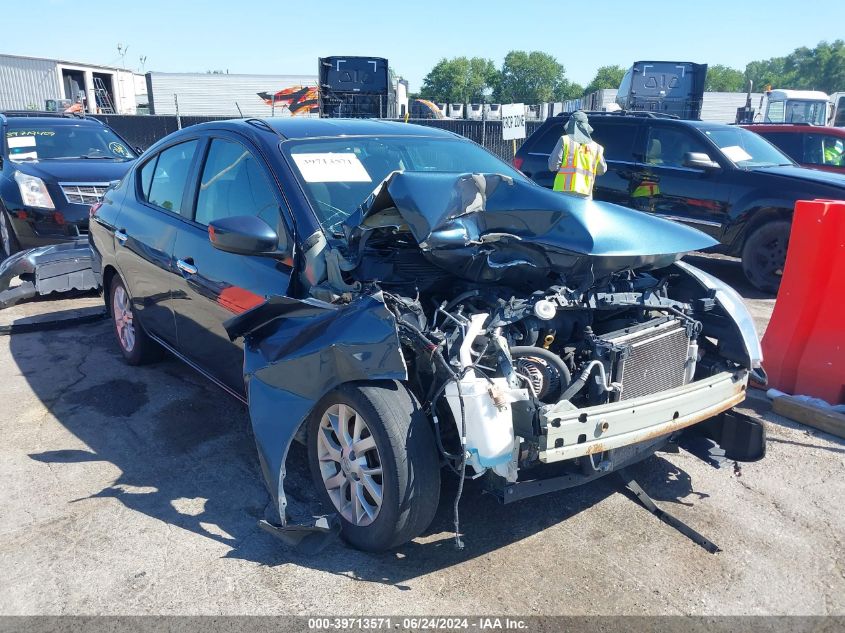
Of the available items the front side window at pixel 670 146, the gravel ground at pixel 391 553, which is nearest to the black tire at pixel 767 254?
the front side window at pixel 670 146

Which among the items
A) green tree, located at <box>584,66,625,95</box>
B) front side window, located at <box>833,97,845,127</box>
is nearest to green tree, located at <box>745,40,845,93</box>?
green tree, located at <box>584,66,625,95</box>

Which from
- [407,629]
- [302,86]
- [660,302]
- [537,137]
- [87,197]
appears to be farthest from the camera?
[302,86]

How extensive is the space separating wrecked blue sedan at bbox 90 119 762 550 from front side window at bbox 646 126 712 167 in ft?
17.6

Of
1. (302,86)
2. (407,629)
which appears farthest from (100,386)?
(302,86)

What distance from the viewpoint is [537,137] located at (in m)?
9.91

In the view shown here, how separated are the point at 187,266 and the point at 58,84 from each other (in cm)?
3477

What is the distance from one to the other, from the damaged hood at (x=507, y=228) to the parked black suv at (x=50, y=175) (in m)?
5.83

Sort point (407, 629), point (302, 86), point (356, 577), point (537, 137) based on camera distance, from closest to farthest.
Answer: point (407, 629)
point (356, 577)
point (537, 137)
point (302, 86)

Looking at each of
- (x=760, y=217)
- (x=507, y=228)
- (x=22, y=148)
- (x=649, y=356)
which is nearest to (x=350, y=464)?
(x=507, y=228)

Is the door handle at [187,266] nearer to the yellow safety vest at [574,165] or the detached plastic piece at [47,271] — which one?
the detached plastic piece at [47,271]

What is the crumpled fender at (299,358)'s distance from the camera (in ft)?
9.28

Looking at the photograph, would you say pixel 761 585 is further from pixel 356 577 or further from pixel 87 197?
pixel 87 197

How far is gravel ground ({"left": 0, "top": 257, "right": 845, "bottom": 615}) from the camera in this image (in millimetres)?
2752

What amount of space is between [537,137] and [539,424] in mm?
8012
